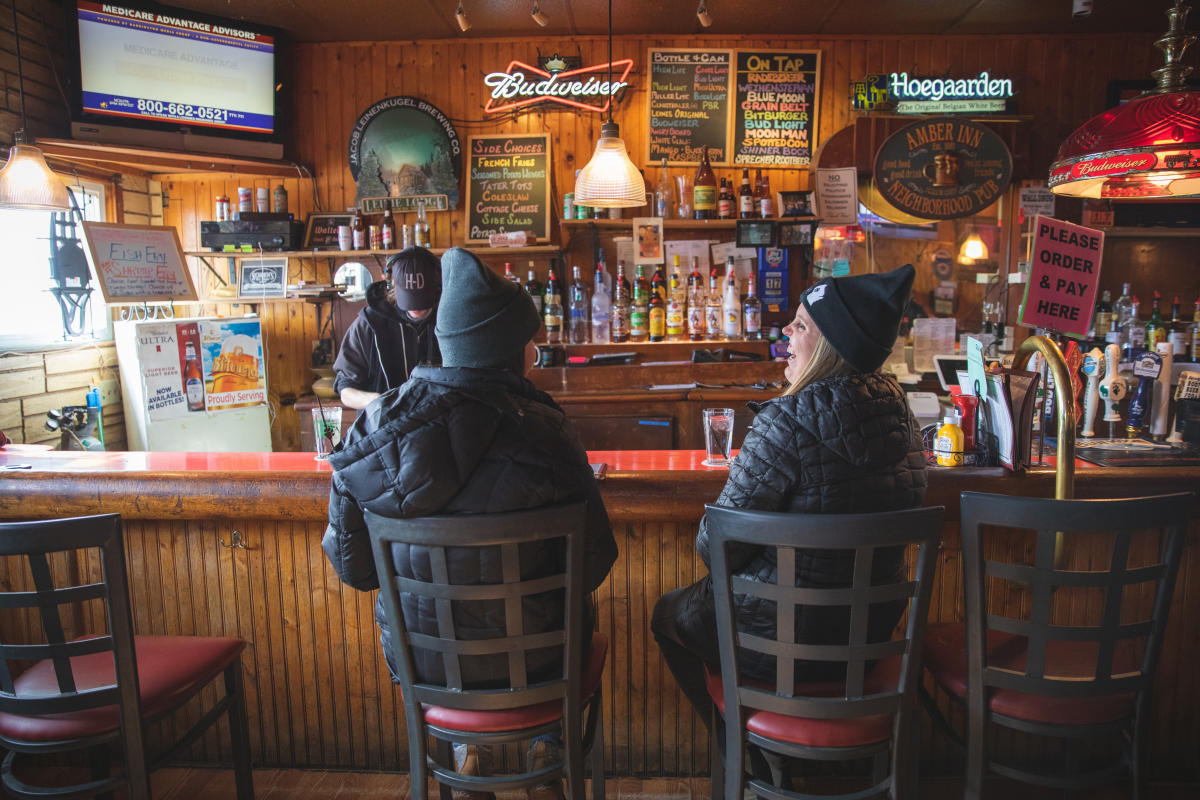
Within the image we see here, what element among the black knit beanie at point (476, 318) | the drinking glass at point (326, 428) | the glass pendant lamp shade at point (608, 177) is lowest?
the drinking glass at point (326, 428)

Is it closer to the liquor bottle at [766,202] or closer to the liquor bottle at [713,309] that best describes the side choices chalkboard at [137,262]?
the liquor bottle at [713,309]

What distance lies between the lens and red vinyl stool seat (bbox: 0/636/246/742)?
154 centimetres

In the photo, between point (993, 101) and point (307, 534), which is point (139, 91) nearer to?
point (307, 534)

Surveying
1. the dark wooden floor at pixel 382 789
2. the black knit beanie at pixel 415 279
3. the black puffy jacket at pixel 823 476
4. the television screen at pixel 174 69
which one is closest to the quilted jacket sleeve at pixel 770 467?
the black puffy jacket at pixel 823 476

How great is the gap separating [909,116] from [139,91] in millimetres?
4317

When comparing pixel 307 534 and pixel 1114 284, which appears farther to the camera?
pixel 1114 284

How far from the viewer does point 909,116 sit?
4586 millimetres

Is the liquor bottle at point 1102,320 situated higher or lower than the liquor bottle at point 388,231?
lower

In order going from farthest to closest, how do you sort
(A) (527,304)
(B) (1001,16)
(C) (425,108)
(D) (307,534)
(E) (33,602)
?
1. (C) (425,108)
2. (B) (1001,16)
3. (D) (307,534)
4. (A) (527,304)
5. (E) (33,602)

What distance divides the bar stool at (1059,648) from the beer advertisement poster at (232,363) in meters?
4.06

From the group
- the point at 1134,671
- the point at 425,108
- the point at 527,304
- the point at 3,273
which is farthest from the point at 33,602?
the point at 425,108

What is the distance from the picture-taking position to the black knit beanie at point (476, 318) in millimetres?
1468

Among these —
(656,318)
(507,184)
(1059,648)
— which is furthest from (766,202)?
(1059,648)

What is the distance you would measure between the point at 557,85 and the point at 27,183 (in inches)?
111
